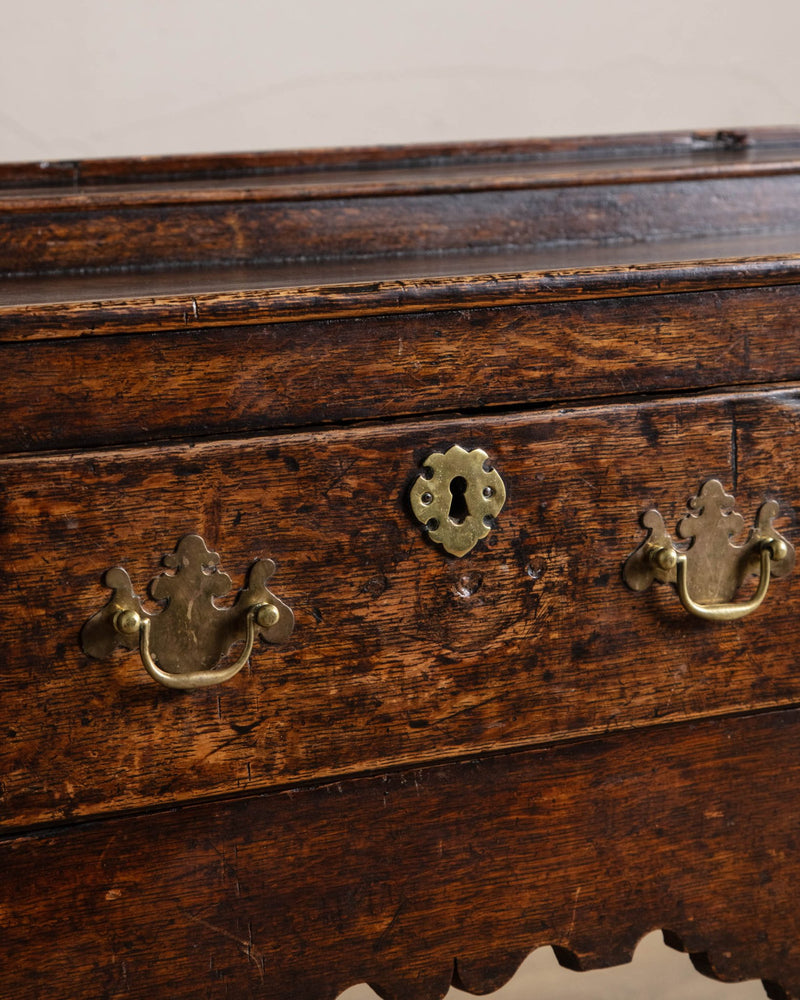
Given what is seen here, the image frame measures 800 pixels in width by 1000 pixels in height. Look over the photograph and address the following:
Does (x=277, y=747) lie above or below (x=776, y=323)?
below

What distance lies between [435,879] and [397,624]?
7.9 inches

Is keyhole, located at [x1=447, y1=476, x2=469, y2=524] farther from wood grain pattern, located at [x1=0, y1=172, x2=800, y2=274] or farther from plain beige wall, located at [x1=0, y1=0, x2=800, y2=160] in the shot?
plain beige wall, located at [x1=0, y1=0, x2=800, y2=160]

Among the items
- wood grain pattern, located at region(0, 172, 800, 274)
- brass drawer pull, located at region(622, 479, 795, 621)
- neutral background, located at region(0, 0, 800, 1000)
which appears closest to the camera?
brass drawer pull, located at region(622, 479, 795, 621)

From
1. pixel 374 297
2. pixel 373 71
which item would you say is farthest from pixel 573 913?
pixel 373 71

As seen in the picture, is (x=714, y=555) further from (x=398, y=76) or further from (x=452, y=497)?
(x=398, y=76)

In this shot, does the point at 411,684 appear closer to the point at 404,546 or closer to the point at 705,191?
the point at 404,546

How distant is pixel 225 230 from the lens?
100 cm

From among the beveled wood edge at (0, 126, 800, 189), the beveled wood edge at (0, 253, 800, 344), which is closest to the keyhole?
the beveled wood edge at (0, 253, 800, 344)

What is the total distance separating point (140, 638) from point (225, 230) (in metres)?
0.44

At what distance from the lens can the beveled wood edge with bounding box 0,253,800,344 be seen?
2.23 feet

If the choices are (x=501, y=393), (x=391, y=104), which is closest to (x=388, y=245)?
(x=501, y=393)

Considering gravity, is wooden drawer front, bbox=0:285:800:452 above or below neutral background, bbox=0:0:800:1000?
below

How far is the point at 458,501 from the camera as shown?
773mm

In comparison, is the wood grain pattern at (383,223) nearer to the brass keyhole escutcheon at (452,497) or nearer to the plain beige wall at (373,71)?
the brass keyhole escutcheon at (452,497)
